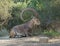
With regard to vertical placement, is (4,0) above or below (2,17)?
above

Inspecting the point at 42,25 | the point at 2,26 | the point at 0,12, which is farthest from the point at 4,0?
the point at 42,25

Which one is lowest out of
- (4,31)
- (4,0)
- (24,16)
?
(4,31)

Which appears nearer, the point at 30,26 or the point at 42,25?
the point at 30,26

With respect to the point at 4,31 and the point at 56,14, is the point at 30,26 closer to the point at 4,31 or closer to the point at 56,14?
the point at 56,14

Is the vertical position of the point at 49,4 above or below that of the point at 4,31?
above

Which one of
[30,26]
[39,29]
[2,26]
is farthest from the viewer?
[2,26]

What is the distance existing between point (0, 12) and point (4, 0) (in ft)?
2.52

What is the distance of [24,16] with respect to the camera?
45.8ft

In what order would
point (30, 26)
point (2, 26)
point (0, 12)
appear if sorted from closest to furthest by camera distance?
1. point (30, 26)
2. point (0, 12)
3. point (2, 26)

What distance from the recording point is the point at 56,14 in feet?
39.4

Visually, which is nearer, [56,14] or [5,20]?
[56,14]

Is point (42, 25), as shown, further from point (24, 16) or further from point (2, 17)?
point (2, 17)

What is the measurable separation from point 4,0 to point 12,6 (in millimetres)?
800

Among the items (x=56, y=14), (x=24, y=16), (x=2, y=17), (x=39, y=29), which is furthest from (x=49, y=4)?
(x=2, y=17)
